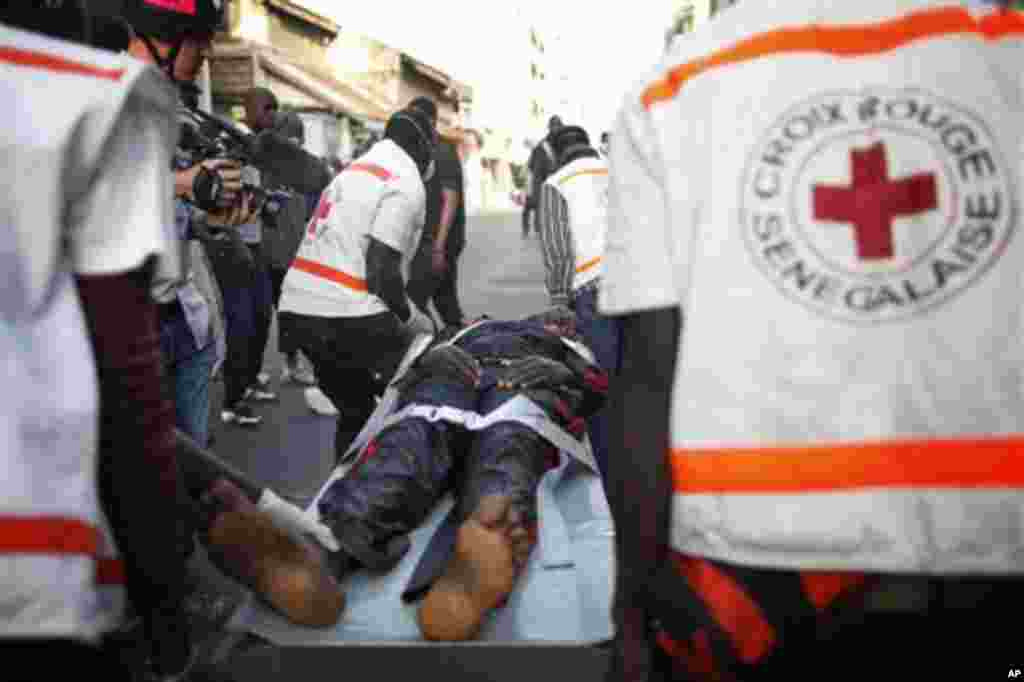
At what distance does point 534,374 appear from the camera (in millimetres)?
3090

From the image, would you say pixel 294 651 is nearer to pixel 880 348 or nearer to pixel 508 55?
pixel 880 348


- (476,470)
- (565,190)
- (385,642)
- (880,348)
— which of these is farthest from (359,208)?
(880,348)

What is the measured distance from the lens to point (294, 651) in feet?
5.87

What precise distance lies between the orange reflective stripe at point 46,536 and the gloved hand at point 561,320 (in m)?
3.02

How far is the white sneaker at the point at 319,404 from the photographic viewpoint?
5.50 m

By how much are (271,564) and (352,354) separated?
2090 millimetres

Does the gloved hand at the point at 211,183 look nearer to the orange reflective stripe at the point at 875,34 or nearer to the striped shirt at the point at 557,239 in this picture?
the striped shirt at the point at 557,239

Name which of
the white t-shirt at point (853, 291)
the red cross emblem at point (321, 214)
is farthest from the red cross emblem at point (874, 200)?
the red cross emblem at point (321, 214)

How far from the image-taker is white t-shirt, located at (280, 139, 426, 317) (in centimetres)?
377

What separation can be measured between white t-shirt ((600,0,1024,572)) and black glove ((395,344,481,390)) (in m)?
2.01

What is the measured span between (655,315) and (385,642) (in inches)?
42.9

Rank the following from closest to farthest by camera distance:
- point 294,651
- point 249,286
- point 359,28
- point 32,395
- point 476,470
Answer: point 32,395, point 294,651, point 476,470, point 249,286, point 359,28

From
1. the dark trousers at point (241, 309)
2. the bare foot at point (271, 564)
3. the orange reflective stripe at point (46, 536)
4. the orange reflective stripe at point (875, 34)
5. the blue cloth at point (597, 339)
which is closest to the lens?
the orange reflective stripe at point (46, 536)

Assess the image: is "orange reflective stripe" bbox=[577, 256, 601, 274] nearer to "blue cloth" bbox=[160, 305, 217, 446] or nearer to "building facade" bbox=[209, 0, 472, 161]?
"blue cloth" bbox=[160, 305, 217, 446]
